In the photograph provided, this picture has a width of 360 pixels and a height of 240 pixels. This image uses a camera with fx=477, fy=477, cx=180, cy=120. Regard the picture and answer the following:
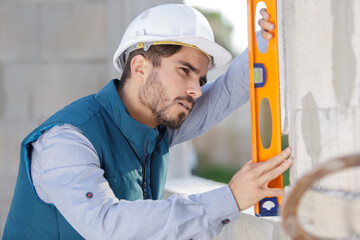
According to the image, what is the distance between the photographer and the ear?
2031 millimetres

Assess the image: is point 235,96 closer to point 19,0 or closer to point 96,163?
point 96,163

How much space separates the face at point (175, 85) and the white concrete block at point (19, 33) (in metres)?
1.96

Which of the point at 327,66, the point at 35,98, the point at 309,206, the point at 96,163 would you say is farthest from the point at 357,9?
the point at 35,98

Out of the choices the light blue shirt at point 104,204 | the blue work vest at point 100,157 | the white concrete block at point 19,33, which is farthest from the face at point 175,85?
the white concrete block at point 19,33

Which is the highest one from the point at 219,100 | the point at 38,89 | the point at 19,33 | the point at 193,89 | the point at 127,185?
the point at 19,33

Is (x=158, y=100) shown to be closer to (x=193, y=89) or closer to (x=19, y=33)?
(x=193, y=89)

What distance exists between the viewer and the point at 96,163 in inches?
65.4

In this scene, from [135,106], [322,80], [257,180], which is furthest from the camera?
[135,106]

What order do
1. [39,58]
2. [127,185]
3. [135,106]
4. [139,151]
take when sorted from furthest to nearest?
[39,58] < [135,106] < [139,151] < [127,185]

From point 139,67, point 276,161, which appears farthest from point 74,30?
point 276,161

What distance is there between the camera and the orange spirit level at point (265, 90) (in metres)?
1.58

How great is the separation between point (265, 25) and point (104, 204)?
79 centimetres

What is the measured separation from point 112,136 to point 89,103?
0.55 feet

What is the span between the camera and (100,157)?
5.82 feet
